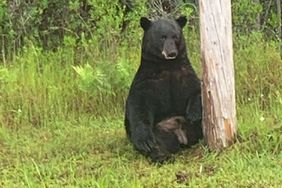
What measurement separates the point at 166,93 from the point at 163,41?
18.5 inches

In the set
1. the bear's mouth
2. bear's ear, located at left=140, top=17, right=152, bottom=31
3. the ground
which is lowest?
the ground

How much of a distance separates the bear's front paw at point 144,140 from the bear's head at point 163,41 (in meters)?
0.72

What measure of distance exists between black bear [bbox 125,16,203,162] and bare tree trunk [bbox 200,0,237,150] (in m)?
0.27

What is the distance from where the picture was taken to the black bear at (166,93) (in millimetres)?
6320

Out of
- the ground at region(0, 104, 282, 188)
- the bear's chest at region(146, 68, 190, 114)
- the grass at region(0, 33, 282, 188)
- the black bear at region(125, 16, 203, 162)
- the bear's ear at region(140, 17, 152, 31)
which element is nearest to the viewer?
the ground at region(0, 104, 282, 188)

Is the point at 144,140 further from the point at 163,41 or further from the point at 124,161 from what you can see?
the point at 163,41

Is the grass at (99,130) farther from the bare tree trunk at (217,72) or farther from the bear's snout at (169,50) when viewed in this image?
the bear's snout at (169,50)

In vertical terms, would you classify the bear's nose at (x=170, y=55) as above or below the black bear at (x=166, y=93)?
above

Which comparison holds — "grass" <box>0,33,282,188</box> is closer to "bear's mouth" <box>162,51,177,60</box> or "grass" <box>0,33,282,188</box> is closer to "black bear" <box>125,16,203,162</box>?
"black bear" <box>125,16,203,162</box>

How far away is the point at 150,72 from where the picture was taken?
6492mm

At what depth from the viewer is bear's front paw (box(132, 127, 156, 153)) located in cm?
607

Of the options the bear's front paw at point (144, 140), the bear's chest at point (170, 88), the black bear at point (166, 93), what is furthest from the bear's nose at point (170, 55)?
the bear's front paw at point (144, 140)

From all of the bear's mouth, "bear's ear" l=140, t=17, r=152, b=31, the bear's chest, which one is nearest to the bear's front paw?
the bear's chest

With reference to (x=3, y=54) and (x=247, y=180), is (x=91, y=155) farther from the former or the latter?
(x=3, y=54)
